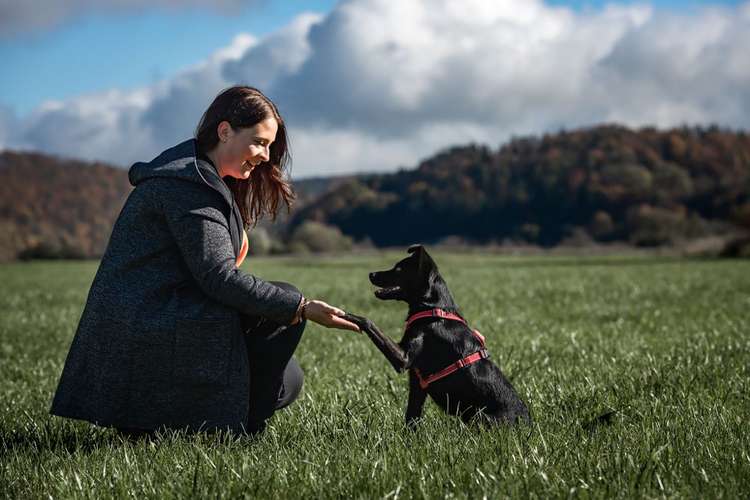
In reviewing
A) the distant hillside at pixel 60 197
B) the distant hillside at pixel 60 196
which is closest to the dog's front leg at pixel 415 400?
the distant hillside at pixel 60 196

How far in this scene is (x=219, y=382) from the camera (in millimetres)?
3422

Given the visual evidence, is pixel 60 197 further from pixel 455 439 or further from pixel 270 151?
pixel 455 439

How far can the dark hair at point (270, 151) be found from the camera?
3.60 m

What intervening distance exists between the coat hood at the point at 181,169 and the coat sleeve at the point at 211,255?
4 cm

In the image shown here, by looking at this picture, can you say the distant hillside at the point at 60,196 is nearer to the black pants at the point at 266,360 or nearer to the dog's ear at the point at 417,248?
the black pants at the point at 266,360

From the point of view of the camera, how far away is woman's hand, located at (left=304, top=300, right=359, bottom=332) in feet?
11.2

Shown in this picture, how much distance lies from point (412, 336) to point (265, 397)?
2.89ft

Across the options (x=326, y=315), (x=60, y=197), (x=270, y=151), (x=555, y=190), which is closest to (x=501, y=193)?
(x=555, y=190)

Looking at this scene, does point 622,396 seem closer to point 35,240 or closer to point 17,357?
point 17,357

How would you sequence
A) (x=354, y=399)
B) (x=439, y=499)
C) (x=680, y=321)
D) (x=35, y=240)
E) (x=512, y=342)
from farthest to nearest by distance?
Result: (x=35, y=240), (x=680, y=321), (x=512, y=342), (x=354, y=399), (x=439, y=499)

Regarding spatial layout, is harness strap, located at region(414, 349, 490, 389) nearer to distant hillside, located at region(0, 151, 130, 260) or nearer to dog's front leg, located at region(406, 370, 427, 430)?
dog's front leg, located at region(406, 370, 427, 430)

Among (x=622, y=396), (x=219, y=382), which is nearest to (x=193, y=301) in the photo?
(x=219, y=382)

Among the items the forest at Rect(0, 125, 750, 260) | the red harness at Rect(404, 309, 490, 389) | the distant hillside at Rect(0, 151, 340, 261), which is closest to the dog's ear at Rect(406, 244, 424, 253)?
the red harness at Rect(404, 309, 490, 389)

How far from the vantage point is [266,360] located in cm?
366
